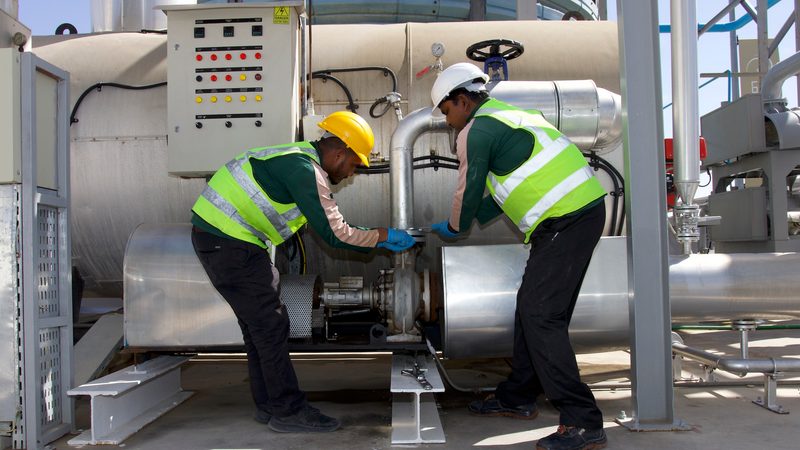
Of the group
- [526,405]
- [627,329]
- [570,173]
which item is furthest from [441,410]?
[570,173]

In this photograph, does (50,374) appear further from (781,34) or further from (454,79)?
(781,34)

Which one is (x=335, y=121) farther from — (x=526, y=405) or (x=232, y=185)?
(x=526, y=405)

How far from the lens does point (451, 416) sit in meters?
3.35

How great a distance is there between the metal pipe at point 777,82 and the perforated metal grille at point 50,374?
569cm

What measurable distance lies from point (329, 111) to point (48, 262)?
1758 millimetres

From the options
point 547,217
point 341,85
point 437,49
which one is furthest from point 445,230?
point 341,85

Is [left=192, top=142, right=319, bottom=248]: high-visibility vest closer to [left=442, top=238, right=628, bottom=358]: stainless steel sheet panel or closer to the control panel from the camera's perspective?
the control panel

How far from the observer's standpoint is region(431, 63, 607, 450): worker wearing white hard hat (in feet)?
8.98

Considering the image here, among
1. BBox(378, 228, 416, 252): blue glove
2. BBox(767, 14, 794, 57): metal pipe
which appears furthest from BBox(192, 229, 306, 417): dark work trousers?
BBox(767, 14, 794, 57): metal pipe

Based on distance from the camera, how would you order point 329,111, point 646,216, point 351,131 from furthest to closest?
point 329,111
point 351,131
point 646,216

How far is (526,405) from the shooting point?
3271mm

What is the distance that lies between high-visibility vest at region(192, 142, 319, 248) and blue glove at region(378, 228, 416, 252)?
52cm

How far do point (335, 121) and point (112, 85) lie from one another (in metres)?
1.76

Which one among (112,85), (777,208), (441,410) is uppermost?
(112,85)
